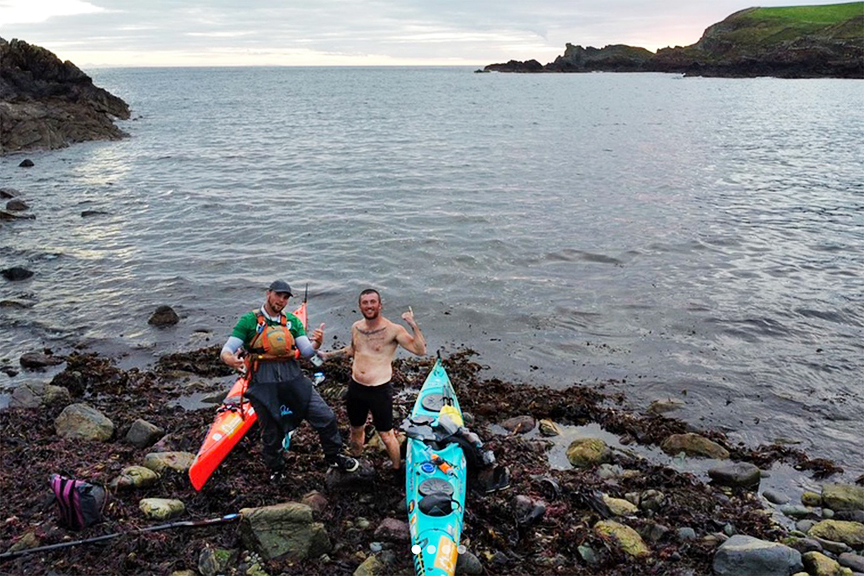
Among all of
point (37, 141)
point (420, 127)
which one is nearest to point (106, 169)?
point (37, 141)

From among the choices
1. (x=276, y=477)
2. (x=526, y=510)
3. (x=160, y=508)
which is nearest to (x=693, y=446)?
(x=526, y=510)

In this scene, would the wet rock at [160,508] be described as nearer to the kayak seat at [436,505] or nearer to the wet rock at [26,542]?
the wet rock at [26,542]

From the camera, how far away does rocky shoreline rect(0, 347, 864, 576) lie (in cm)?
723

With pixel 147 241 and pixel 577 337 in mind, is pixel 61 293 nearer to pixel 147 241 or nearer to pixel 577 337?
pixel 147 241

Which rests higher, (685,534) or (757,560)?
(757,560)

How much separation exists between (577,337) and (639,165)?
26623 millimetres

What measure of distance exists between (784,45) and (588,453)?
515ft

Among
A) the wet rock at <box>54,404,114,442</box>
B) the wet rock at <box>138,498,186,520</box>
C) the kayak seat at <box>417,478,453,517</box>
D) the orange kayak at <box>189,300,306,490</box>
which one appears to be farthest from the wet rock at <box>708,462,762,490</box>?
the wet rock at <box>54,404,114,442</box>

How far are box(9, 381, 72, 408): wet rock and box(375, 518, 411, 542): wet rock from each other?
700cm

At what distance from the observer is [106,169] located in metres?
37.2

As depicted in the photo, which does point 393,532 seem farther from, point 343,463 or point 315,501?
point 343,463

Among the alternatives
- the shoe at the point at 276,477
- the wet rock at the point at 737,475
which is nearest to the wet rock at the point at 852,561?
the wet rock at the point at 737,475

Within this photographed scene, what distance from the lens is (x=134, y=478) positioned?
8312 mm

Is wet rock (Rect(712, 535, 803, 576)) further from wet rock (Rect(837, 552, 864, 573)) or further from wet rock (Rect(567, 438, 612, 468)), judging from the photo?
wet rock (Rect(567, 438, 612, 468))
